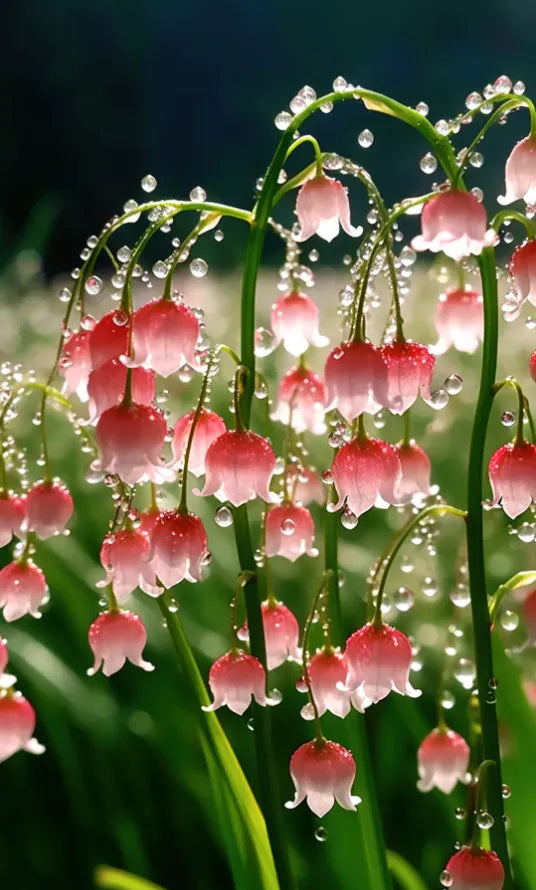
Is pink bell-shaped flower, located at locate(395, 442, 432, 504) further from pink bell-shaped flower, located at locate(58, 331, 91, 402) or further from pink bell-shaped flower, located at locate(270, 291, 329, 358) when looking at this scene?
pink bell-shaped flower, located at locate(58, 331, 91, 402)

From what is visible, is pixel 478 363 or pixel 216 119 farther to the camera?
pixel 216 119

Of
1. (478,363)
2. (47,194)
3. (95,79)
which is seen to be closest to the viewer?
(478,363)

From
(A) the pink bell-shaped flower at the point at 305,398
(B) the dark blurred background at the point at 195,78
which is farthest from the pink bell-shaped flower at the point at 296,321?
(B) the dark blurred background at the point at 195,78

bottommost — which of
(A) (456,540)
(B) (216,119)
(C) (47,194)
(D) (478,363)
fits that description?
(A) (456,540)

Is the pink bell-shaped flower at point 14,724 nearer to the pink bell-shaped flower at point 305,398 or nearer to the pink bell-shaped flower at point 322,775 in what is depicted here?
the pink bell-shaped flower at point 322,775

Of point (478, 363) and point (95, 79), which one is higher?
point (95, 79)

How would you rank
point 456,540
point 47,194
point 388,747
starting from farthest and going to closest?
point 47,194, point 456,540, point 388,747

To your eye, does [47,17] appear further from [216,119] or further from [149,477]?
[149,477]

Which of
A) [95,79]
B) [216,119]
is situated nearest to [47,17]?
[95,79]

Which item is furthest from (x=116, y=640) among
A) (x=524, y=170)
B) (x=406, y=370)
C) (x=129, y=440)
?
(x=524, y=170)
